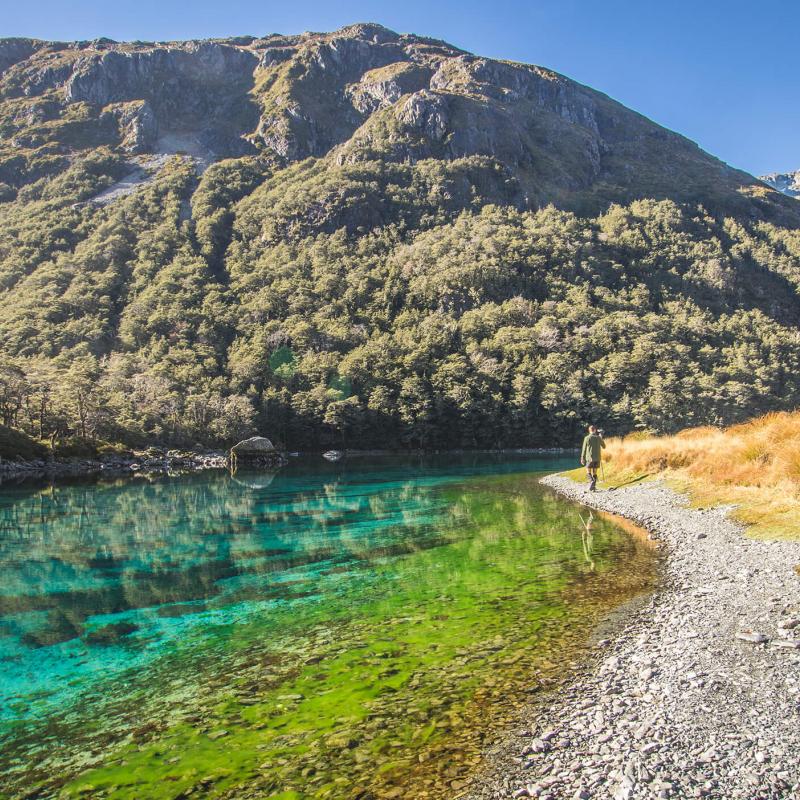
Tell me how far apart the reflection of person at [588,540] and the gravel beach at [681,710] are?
4.02m

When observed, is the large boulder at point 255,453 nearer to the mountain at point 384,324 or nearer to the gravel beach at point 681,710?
the mountain at point 384,324

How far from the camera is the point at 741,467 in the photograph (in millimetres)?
22094

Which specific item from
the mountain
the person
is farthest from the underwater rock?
the mountain

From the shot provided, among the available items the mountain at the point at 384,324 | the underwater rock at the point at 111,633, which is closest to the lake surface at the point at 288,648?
the underwater rock at the point at 111,633

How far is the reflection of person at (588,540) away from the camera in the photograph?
1655 cm

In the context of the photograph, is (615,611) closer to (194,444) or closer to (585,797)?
(585,797)

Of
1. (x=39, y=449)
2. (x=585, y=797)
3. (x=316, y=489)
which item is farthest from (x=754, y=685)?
(x=39, y=449)

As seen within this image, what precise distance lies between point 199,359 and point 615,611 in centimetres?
12972

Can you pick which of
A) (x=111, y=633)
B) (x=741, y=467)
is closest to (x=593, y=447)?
(x=741, y=467)

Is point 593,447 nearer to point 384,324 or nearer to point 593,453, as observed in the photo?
point 593,453

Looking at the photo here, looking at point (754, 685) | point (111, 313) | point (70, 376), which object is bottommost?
point (754, 685)

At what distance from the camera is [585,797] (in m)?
5.62

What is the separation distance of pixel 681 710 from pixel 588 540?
12.6m

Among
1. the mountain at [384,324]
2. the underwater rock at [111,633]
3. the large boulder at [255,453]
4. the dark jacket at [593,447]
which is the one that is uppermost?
the mountain at [384,324]
